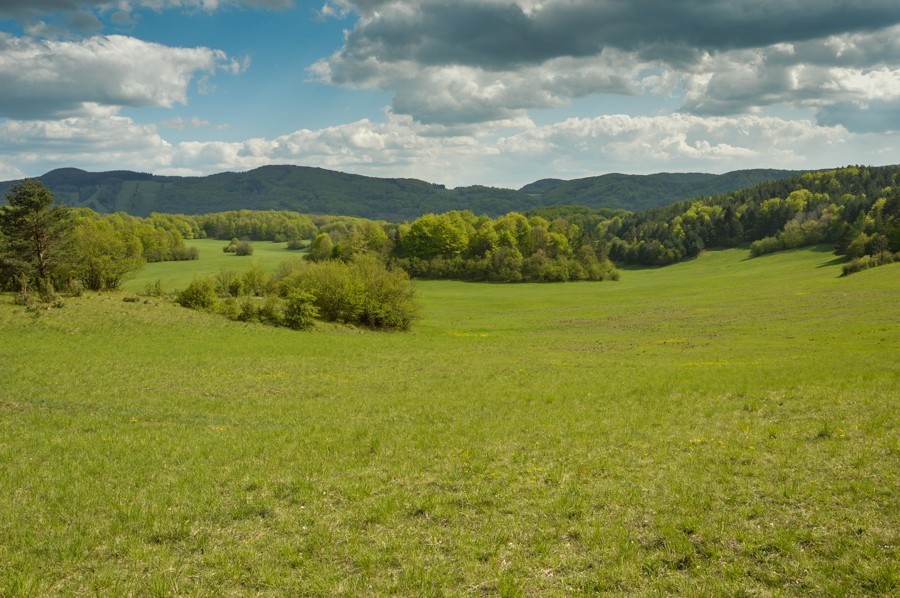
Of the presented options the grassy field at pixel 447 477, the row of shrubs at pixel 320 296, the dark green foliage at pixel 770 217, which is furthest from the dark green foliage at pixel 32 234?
the dark green foliage at pixel 770 217

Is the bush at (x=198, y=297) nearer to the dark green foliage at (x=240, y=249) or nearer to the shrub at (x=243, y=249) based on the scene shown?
the dark green foliage at (x=240, y=249)

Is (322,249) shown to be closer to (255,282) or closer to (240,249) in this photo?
(240,249)

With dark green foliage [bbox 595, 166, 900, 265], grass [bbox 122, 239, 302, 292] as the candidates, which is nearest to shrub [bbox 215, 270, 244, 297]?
grass [bbox 122, 239, 302, 292]

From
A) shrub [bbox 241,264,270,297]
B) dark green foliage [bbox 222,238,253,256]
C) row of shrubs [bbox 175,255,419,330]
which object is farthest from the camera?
dark green foliage [bbox 222,238,253,256]

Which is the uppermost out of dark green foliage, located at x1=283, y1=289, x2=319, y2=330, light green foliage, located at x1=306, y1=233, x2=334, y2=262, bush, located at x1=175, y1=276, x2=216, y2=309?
light green foliage, located at x1=306, y1=233, x2=334, y2=262

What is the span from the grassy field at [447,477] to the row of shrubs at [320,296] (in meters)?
19.2

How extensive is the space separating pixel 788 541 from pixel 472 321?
2242 inches

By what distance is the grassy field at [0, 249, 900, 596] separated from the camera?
310 inches

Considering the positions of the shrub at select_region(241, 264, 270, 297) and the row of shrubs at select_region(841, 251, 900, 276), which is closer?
the shrub at select_region(241, 264, 270, 297)

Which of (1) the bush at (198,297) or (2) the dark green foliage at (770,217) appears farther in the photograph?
(2) the dark green foliage at (770,217)

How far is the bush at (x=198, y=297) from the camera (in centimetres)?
5044

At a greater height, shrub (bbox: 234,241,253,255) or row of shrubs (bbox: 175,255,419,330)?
shrub (bbox: 234,241,253,255)

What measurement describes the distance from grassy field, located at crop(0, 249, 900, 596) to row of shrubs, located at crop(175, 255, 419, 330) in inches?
757

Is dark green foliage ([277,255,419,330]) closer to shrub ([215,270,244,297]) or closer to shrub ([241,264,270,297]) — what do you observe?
shrub ([241,264,270,297])
